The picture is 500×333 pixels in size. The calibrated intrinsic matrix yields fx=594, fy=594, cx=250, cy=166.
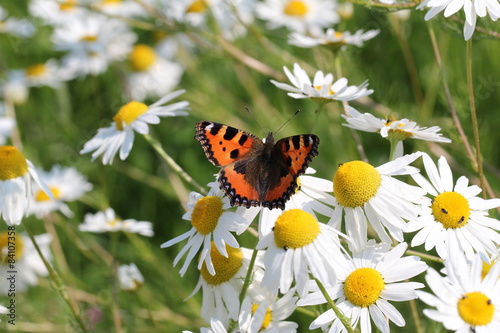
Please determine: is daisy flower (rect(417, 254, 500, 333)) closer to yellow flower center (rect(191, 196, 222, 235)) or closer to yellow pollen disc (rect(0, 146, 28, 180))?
yellow flower center (rect(191, 196, 222, 235))

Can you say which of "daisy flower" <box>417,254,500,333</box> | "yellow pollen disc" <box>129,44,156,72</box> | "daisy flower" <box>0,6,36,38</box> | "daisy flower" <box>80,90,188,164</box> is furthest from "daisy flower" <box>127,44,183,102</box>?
"daisy flower" <box>417,254,500,333</box>

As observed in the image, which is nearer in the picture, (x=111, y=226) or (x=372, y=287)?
(x=372, y=287)

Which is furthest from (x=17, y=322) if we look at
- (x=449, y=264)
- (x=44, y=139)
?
(x=449, y=264)

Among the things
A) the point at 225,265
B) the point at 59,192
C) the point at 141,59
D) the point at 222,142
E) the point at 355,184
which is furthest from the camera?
the point at 141,59

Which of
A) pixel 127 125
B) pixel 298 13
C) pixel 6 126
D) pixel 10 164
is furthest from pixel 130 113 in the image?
pixel 298 13

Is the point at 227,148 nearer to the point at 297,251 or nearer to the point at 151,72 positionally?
the point at 297,251

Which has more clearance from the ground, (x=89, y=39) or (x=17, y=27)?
(x=17, y=27)

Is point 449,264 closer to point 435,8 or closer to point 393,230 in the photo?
point 393,230
